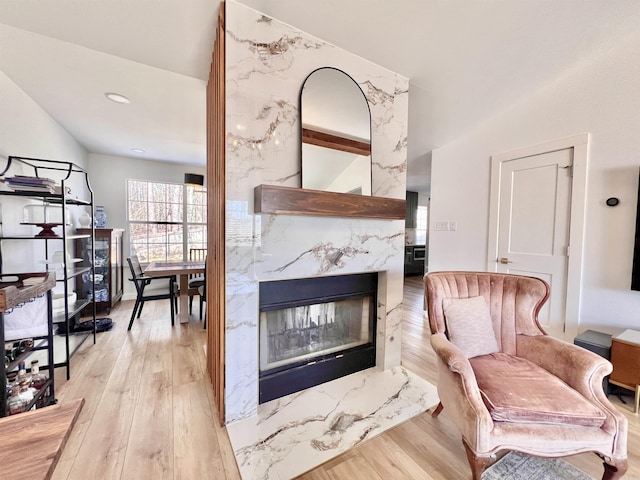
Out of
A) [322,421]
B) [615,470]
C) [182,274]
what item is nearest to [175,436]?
[322,421]

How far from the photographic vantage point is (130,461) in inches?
54.1

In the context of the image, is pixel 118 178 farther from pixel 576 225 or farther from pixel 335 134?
pixel 576 225

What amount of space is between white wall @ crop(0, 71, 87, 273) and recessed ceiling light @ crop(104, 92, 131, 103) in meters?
0.64

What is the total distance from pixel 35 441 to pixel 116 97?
111 inches

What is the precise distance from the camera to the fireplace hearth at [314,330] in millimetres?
1924

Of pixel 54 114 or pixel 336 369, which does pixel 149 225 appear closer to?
pixel 54 114

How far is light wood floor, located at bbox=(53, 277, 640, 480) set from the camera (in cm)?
134

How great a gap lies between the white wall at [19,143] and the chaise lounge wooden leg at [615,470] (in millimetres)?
4178

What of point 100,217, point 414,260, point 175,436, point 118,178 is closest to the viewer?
point 175,436

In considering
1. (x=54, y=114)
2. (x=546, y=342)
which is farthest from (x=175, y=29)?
(x=546, y=342)

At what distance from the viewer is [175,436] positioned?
1.55 metres

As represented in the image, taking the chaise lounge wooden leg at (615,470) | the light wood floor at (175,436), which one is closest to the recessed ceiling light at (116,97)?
the light wood floor at (175,436)

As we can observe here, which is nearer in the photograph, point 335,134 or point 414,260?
point 335,134

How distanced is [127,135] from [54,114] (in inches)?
25.8
